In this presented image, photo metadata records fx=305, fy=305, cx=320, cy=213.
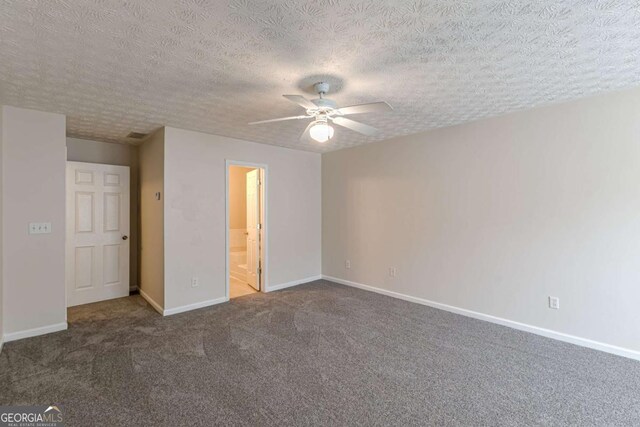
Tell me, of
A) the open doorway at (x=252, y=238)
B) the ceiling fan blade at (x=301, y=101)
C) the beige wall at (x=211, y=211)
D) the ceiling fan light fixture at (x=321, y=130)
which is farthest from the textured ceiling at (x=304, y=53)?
the open doorway at (x=252, y=238)

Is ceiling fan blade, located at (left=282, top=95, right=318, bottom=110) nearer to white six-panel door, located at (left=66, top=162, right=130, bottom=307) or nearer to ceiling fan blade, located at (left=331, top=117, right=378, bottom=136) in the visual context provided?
ceiling fan blade, located at (left=331, top=117, right=378, bottom=136)

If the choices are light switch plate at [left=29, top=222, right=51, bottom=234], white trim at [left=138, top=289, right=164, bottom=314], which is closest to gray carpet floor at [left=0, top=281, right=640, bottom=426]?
white trim at [left=138, top=289, right=164, bottom=314]

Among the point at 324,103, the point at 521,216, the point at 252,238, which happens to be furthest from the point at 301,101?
the point at 252,238

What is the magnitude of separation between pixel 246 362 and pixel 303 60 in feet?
8.05

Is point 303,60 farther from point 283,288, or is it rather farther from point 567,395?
point 283,288

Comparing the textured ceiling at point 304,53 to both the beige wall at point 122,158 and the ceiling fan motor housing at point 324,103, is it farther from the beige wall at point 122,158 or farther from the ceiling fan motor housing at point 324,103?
the beige wall at point 122,158

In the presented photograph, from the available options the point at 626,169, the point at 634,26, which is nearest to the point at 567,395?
the point at 626,169

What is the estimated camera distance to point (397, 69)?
228 cm

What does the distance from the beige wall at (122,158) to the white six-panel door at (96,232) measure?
0.58ft

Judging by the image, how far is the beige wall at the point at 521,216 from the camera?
2.79m

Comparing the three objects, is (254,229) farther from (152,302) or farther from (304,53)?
(304,53)

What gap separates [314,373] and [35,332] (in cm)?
300

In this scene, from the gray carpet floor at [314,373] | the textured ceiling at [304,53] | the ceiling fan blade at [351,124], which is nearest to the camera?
the textured ceiling at [304,53]

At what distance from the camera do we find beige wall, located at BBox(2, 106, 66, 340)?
3.04m
